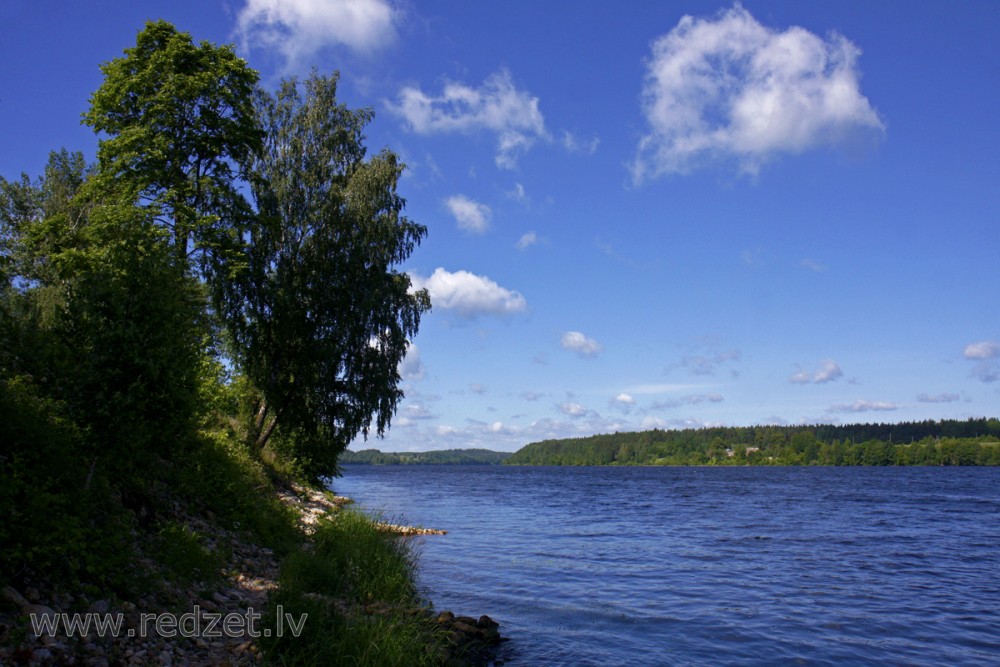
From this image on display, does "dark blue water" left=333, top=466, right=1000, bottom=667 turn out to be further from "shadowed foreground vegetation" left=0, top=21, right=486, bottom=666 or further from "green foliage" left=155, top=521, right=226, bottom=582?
"green foliage" left=155, top=521, right=226, bottom=582

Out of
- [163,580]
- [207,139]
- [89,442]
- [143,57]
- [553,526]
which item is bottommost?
[553,526]

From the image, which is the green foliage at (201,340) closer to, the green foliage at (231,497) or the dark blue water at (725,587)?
the green foliage at (231,497)

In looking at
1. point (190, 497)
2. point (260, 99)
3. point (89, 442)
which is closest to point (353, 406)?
point (190, 497)

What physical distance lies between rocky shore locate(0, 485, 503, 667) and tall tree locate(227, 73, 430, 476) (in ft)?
40.6

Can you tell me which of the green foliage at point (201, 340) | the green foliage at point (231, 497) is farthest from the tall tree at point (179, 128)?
the green foliage at point (231, 497)

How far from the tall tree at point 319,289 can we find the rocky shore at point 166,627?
40.6 feet

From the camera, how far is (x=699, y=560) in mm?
25219

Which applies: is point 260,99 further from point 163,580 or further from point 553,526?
point 553,526

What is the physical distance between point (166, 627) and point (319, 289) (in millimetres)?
17810

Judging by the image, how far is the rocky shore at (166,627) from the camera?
7.55 metres

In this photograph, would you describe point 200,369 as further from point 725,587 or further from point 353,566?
point 725,587

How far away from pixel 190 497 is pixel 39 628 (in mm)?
8433

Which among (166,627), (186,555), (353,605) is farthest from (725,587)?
(166,627)

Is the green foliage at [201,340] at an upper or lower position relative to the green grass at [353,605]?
upper
